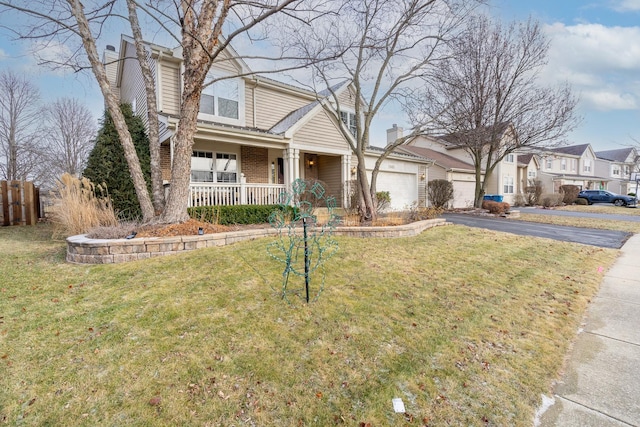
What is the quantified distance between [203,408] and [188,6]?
7090 mm

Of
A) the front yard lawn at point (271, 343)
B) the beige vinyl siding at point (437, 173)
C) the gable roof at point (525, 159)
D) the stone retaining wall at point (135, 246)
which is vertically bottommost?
the front yard lawn at point (271, 343)

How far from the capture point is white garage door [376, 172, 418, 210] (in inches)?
597

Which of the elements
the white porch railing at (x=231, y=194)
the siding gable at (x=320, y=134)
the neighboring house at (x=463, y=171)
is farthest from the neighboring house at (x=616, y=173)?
the white porch railing at (x=231, y=194)

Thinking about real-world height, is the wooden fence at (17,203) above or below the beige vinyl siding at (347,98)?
below

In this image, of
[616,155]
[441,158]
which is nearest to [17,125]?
[441,158]

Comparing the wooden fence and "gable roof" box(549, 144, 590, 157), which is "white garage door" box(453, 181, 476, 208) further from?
"gable roof" box(549, 144, 590, 157)

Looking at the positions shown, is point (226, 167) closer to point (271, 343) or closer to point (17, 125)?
point (271, 343)

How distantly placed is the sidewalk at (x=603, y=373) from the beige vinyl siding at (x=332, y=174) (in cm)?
1028

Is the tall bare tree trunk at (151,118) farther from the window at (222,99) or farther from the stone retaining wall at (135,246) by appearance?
the window at (222,99)

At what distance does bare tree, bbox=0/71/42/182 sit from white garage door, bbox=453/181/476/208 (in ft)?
102

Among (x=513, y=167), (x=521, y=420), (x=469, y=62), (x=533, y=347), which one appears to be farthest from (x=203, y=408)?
(x=513, y=167)

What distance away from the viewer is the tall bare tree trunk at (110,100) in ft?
20.4

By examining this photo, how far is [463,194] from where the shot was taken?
22391mm

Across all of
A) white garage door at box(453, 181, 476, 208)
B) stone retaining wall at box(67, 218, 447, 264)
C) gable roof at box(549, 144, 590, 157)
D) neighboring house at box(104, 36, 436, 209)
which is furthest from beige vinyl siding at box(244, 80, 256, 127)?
gable roof at box(549, 144, 590, 157)
